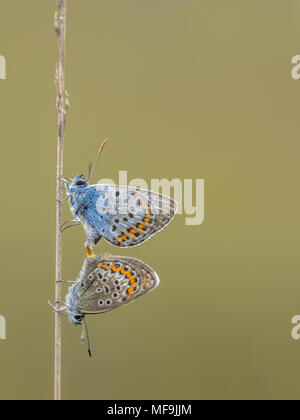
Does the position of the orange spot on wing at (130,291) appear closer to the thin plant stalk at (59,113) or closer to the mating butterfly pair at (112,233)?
the mating butterfly pair at (112,233)

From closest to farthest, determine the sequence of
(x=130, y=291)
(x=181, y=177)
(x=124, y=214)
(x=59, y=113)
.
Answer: (x=59, y=113)
(x=130, y=291)
(x=124, y=214)
(x=181, y=177)

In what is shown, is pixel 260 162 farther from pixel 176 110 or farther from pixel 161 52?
pixel 161 52

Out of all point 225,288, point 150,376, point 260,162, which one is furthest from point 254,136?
point 150,376

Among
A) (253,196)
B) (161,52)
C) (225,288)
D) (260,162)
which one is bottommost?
(225,288)

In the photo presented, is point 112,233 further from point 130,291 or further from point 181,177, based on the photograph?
point 181,177

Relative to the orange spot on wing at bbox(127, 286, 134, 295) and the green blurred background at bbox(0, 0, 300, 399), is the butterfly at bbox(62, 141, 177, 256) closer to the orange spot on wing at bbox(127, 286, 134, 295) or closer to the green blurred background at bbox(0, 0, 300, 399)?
the orange spot on wing at bbox(127, 286, 134, 295)

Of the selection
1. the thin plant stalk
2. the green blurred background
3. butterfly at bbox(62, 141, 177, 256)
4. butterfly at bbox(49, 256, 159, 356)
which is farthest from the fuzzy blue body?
the green blurred background

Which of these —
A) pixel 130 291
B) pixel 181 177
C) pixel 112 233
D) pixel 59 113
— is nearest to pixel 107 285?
pixel 130 291
